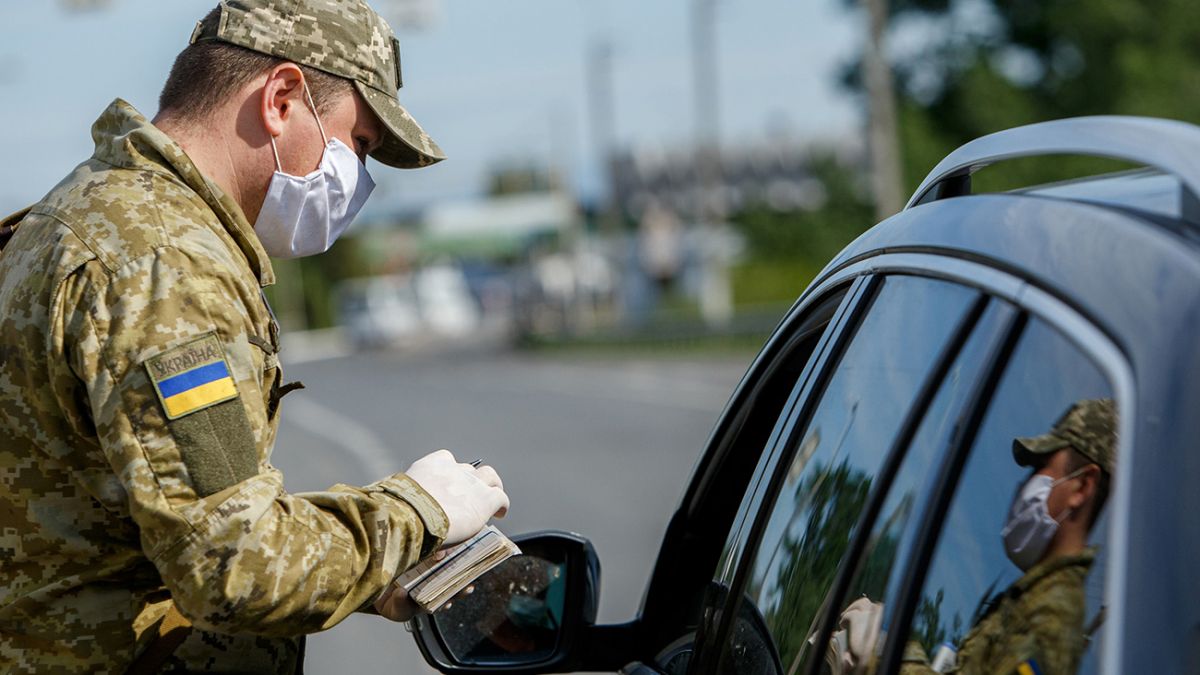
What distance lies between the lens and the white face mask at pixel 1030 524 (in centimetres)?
137

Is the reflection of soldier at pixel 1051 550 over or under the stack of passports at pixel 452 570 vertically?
over

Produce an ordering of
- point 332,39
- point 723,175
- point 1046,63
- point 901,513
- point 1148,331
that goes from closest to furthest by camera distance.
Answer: point 1148,331 → point 901,513 → point 332,39 → point 1046,63 → point 723,175

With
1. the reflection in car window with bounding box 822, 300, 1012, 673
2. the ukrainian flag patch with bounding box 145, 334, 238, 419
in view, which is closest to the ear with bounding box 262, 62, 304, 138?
the ukrainian flag patch with bounding box 145, 334, 238, 419

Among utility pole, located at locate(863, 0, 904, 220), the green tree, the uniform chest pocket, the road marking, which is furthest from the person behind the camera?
the green tree

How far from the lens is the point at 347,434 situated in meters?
20.0

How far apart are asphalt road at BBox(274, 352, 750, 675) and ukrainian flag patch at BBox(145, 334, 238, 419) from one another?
2.99 meters

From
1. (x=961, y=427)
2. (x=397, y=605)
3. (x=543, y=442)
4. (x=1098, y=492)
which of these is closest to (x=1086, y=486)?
(x=1098, y=492)

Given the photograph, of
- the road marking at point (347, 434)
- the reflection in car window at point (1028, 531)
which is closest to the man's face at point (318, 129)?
the reflection in car window at point (1028, 531)

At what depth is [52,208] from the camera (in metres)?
2.18

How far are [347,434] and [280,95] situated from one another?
17875 millimetres

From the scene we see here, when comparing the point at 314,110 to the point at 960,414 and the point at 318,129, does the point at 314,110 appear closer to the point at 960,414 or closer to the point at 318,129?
the point at 318,129

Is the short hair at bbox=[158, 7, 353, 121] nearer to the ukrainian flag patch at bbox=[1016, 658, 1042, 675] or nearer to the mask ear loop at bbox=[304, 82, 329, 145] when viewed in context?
the mask ear loop at bbox=[304, 82, 329, 145]

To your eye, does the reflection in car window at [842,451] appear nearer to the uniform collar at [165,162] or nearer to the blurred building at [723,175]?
the uniform collar at [165,162]

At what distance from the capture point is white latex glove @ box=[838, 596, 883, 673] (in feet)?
5.46
